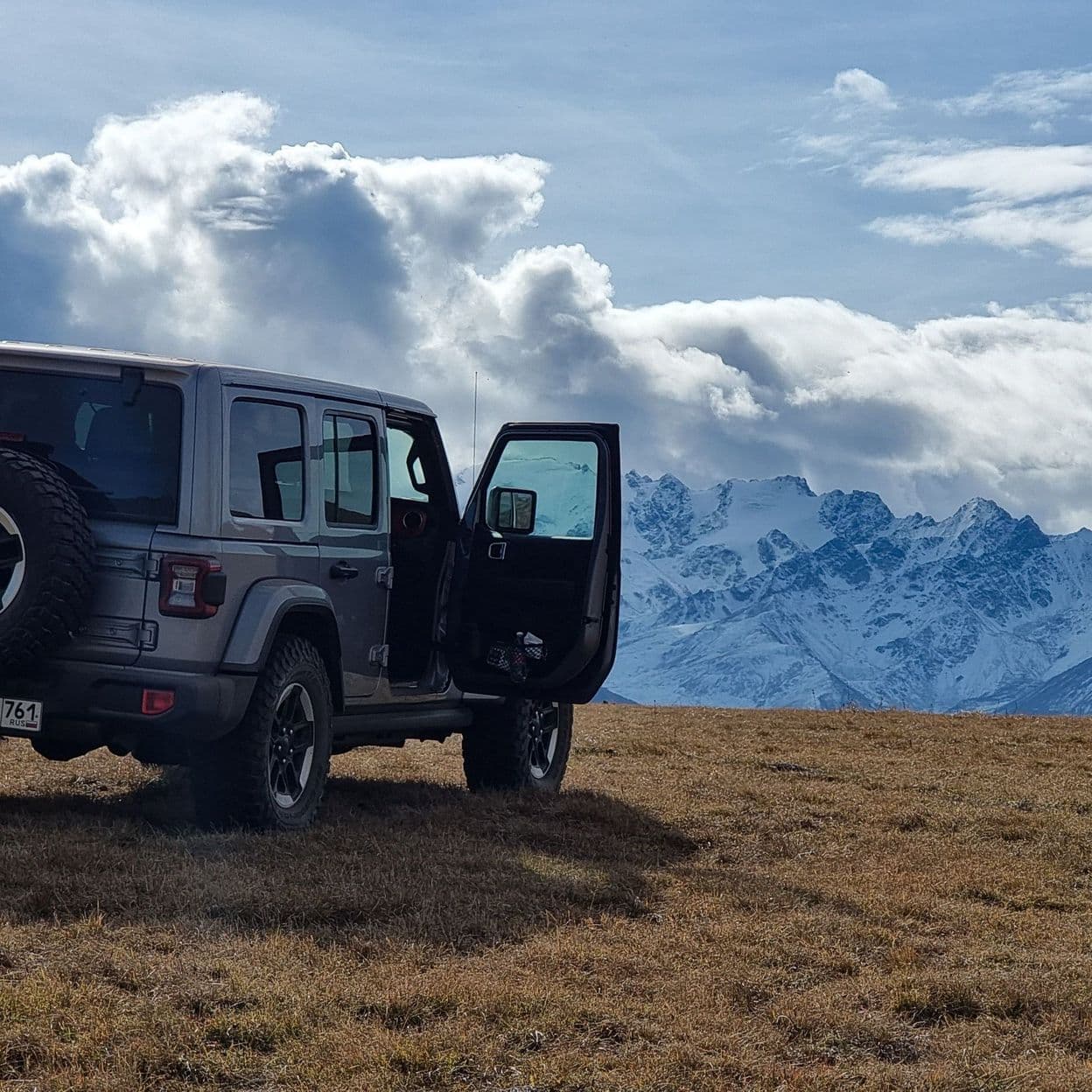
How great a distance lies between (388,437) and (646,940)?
457 centimetres

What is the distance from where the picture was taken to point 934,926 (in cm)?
713

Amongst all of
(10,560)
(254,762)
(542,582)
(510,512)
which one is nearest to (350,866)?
(254,762)

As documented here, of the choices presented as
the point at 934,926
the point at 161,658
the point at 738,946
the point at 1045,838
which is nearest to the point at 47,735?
the point at 161,658

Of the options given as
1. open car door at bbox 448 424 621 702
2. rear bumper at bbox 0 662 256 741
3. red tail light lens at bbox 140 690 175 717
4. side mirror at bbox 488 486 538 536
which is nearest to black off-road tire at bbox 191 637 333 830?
rear bumper at bbox 0 662 256 741

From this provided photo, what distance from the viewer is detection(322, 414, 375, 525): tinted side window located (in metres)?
9.09

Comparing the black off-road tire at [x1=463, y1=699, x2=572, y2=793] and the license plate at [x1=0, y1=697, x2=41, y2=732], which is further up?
the license plate at [x1=0, y1=697, x2=41, y2=732]

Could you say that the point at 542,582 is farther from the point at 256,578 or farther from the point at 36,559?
the point at 36,559

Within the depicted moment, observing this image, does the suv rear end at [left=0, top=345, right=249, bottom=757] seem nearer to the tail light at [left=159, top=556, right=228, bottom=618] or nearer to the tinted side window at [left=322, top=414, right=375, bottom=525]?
the tail light at [left=159, top=556, right=228, bottom=618]

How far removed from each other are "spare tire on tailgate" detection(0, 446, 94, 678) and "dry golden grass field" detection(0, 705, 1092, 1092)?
3.33ft

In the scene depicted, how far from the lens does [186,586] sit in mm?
7848

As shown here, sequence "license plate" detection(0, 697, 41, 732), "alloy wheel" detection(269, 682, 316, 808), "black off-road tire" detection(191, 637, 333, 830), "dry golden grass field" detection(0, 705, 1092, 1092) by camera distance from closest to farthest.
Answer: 1. "dry golden grass field" detection(0, 705, 1092, 1092)
2. "license plate" detection(0, 697, 41, 732)
3. "black off-road tire" detection(191, 637, 333, 830)
4. "alloy wheel" detection(269, 682, 316, 808)

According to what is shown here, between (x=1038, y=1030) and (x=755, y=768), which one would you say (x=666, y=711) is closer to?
(x=755, y=768)

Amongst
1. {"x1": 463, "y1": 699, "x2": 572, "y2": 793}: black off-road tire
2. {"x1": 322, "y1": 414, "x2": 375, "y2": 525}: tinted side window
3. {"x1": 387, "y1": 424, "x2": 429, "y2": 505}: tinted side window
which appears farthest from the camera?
{"x1": 463, "y1": 699, "x2": 572, "y2": 793}: black off-road tire

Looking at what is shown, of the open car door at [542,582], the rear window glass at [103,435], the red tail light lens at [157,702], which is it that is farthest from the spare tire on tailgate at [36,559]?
the open car door at [542,582]
